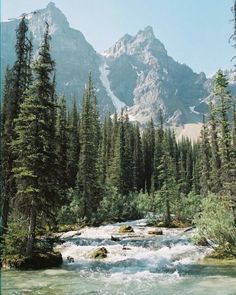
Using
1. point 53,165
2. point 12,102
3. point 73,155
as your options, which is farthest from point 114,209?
point 53,165

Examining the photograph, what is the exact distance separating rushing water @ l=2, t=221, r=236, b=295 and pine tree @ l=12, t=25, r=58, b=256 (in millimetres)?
3587

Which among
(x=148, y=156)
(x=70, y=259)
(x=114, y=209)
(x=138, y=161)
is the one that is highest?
(x=148, y=156)

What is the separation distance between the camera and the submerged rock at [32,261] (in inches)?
962

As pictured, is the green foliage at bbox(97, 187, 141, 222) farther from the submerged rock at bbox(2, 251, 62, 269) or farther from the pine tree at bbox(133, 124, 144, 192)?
the pine tree at bbox(133, 124, 144, 192)

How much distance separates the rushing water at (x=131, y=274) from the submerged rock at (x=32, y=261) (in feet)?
2.49

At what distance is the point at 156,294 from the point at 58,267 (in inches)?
308

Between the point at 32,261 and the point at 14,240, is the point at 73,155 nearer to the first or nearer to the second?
the point at 14,240

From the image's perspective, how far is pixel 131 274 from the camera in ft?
80.4

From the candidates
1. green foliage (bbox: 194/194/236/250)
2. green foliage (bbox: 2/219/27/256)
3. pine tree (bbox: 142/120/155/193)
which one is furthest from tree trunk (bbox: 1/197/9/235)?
pine tree (bbox: 142/120/155/193)

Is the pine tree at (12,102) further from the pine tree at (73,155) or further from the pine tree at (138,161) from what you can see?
the pine tree at (138,161)

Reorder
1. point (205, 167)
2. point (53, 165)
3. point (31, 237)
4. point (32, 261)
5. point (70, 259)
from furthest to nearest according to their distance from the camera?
point (205, 167) → point (70, 259) → point (53, 165) → point (31, 237) → point (32, 261)

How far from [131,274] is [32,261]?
5.41m

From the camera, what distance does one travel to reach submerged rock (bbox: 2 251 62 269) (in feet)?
80.2

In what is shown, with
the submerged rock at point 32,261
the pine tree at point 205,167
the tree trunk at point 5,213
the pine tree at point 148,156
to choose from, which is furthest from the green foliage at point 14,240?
the pine tree at point 148,156
